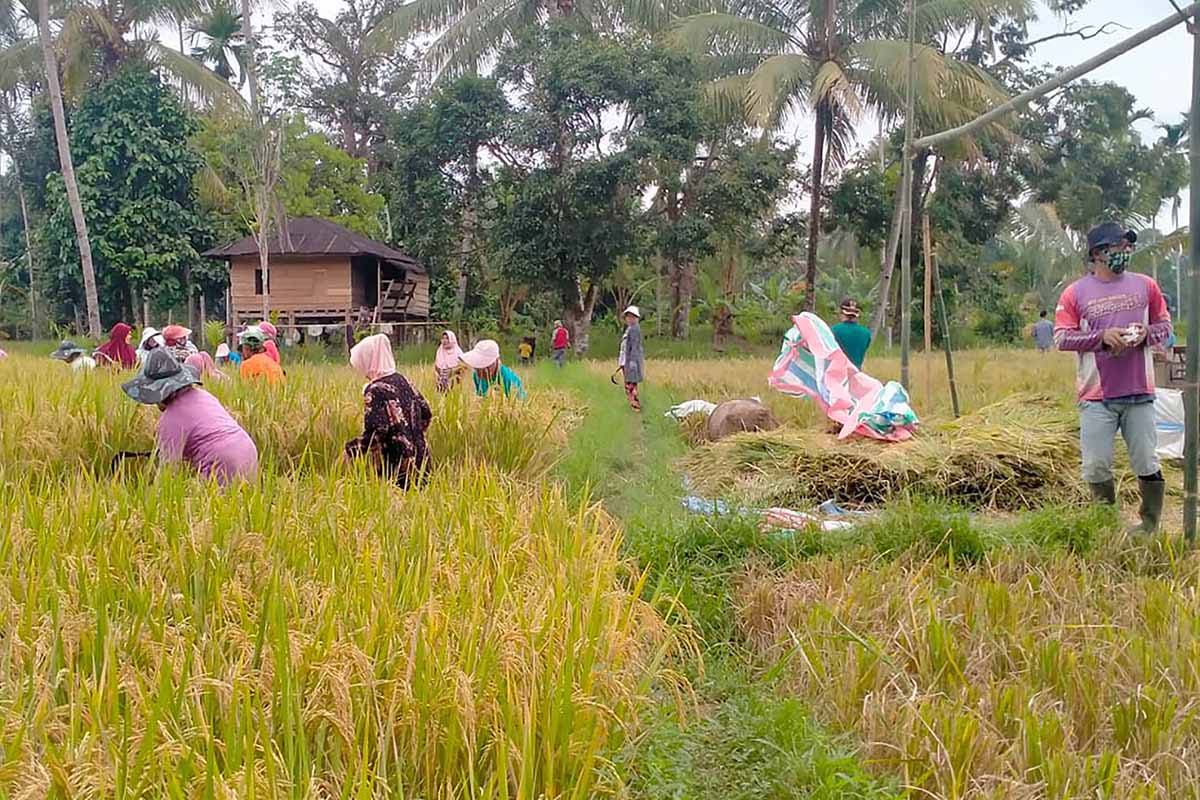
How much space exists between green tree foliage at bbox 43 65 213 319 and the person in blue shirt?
1795cm

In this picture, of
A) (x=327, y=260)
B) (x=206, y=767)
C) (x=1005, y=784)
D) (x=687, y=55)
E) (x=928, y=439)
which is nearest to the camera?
(x=206, y=767)

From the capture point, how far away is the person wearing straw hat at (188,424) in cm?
407

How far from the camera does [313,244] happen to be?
2181cm

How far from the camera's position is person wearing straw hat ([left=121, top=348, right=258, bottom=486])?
4.07 metres

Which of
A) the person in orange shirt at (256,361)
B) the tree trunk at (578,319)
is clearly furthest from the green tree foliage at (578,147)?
the person in orange shirt at (256,361)

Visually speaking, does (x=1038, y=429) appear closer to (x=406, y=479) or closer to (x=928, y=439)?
(x=928, y=439)

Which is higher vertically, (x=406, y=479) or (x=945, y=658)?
(x=406, y=479)

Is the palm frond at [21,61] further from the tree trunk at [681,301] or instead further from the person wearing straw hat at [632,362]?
the person wearing straw hat at [632,362]

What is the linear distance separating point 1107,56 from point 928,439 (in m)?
2.39

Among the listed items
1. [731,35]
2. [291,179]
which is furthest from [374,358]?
[291,179]

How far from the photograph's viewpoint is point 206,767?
160 cm

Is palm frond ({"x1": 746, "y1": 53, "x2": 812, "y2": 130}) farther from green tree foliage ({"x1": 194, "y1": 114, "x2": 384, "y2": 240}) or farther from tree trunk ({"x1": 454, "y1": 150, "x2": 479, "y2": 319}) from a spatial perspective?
green tree foliage ({"x1": 194, "y1": 114, "x2": 384, "y2": 240})

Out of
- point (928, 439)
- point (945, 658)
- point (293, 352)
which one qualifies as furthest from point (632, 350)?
point (293, 352)

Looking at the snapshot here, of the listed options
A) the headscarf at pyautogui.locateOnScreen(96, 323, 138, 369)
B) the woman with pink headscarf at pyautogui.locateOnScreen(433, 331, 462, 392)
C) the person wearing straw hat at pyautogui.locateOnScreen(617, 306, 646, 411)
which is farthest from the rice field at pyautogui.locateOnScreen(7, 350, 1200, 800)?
the person wearing straw hat at pyautogui.locateOnScreen(617, 306, 646, 411)
